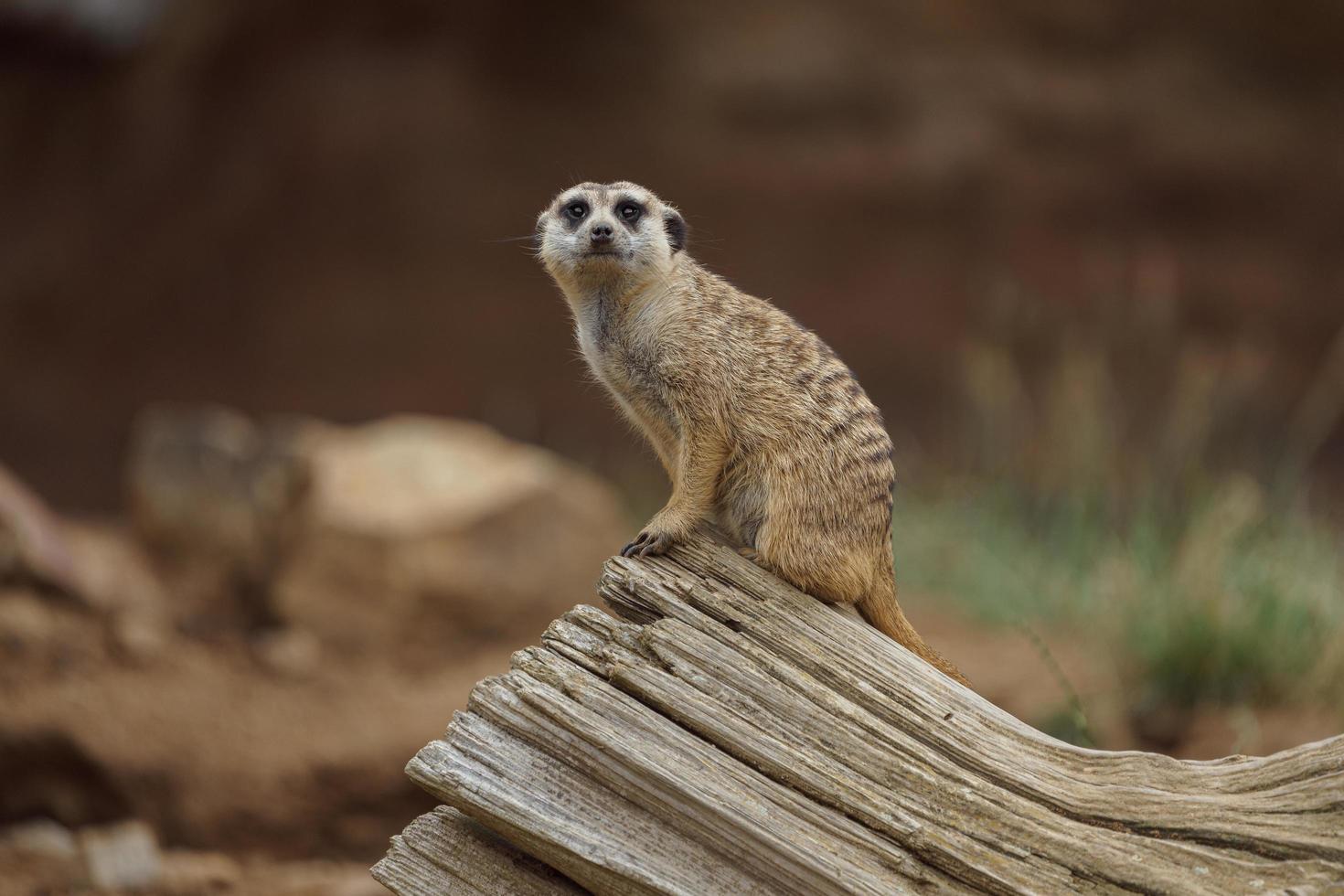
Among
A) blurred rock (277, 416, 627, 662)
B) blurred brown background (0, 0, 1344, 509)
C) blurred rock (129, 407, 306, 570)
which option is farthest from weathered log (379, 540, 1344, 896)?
blurred brown background (0, 0, 1344, 509)

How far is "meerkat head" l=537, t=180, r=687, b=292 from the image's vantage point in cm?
228

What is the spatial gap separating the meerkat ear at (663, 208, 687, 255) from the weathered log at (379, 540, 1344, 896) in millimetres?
804

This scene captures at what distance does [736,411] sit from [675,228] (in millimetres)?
512

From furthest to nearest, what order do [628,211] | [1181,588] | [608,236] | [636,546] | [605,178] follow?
[605,178]
[1181,588]
[628,211]
[608,236]
[636,546]

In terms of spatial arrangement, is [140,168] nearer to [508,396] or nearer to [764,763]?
[508,396]

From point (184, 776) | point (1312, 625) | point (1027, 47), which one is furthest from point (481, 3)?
point (1312, 625)

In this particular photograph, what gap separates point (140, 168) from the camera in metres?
7.25

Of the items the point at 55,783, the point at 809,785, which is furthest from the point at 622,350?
the point at 55,783

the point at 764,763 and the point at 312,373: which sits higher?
the point at 312,373

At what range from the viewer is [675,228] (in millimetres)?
2455

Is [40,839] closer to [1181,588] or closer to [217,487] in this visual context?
[217,487]

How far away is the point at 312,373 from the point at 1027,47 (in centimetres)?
471

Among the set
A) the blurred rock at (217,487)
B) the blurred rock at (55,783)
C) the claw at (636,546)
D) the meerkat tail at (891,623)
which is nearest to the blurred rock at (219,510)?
the blurred rock at (217,487)

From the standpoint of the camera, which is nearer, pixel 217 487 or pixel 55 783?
pixel 55 783
